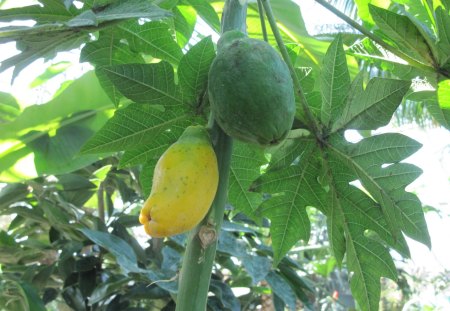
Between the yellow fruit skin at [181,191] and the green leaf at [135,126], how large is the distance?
0.16 metres

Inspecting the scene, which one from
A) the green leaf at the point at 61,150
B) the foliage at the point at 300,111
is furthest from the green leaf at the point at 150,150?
the green leaf at the point at 61,150

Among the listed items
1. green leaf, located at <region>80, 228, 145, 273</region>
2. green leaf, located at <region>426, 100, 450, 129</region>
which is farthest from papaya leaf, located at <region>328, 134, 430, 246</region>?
green leaf, located at <region>80, 228, 145, 273</region>

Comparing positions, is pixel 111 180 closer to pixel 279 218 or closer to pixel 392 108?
pixel 279 218

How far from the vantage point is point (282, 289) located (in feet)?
5.53

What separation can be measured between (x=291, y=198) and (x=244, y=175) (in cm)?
8

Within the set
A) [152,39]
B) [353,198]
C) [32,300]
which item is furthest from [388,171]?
[32,300]

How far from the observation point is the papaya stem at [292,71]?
30.2 inches

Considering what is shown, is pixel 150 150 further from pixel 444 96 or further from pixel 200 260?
pixel 444 96

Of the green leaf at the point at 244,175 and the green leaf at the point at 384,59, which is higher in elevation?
the green leaf at the point at 384,59

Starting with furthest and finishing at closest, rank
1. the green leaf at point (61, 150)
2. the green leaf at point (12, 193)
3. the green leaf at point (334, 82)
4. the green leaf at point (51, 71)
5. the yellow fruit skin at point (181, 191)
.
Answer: the green leaf at point (51, 71), the green leaf at point (12, 193), the green leaf at point (61, 150), the green leaf at point (334, 82), the yellow fruit skin at point (181, 191)

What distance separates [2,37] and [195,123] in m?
0.29

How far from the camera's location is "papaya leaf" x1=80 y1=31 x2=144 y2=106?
919 millimetres

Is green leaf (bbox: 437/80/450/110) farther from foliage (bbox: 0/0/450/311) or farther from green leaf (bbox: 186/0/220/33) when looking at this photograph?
green leaf (bbox: 186/0/220/33)

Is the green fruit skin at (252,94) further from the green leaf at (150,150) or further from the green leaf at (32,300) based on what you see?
the green leaf at (32,300)
